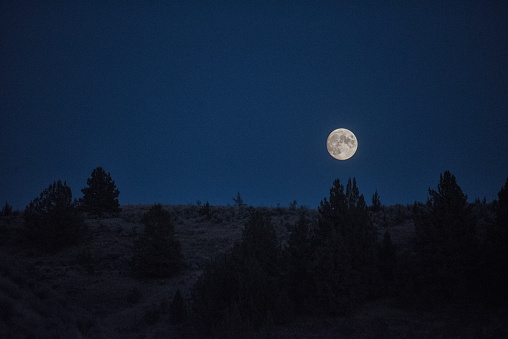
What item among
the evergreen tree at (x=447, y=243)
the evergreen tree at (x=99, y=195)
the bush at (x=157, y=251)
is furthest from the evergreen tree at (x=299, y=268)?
the evergreen tree at (x=99, y=195)

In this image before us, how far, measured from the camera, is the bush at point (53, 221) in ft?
94.5

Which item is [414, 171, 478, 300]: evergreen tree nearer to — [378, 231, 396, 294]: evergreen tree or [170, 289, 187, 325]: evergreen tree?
[378, 231, 396, 294]: evergreen tree

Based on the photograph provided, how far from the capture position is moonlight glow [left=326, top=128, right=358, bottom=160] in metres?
34.2

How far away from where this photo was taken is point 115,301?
21.0m

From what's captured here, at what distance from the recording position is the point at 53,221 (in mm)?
29391

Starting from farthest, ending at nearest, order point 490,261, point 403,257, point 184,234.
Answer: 1. point 184,234
2. point 403,257
3. point 490,261

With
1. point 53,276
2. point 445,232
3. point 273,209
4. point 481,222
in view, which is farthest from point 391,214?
point 53,276

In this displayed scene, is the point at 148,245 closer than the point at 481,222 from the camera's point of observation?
Yes

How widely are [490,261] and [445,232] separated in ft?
7.33

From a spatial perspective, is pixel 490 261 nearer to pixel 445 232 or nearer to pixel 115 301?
pixel 445 232

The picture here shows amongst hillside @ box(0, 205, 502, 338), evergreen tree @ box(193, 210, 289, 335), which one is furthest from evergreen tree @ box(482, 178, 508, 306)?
evergreen tree @ box(193, 210, 289, 335)

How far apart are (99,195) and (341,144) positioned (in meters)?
28.9

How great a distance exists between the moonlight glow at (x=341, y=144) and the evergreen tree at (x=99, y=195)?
26627mm

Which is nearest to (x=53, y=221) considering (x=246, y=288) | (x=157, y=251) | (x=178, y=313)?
(x=157, y=251)
